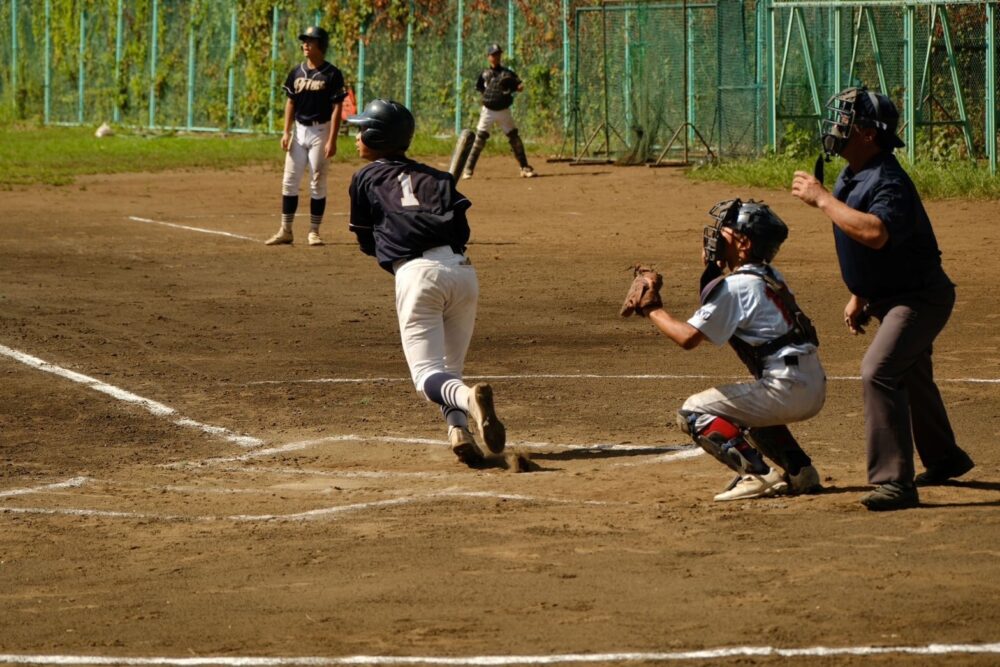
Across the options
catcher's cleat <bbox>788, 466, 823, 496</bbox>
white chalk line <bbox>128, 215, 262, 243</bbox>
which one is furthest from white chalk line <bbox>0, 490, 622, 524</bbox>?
white chalk line <bbox>128, 215, 262, 243</bbox>

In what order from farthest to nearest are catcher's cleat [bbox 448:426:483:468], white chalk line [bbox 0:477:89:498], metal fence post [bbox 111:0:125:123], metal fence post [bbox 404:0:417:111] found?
metal fence post [bbox 111:0:125:123], metal fence post [bbox 404:0:417:111], catcher's cleat [bbox 448:426:483:468], white chalk line [bbox 0:477:89:498]

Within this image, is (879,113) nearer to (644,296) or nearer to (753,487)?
(644,296)

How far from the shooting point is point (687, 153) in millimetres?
27984

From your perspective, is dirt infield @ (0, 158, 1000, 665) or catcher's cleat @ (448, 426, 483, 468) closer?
dirt infield @ (0, 158, 1000, 665)

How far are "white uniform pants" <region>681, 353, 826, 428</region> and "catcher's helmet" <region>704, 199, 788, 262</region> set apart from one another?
53 cm

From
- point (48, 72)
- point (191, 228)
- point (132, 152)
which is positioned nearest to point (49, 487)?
point (191, 228)

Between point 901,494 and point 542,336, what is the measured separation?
19.1ft

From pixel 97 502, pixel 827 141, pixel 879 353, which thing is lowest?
pixel 97 502

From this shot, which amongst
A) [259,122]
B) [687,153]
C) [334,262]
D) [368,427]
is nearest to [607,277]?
[334,262]

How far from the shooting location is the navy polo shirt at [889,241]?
7.09 meters

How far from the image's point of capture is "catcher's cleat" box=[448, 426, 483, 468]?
8352mm

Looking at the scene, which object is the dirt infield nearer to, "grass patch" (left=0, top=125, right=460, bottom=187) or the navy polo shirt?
the navy polo shirt

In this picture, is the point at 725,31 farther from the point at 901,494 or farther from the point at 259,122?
the point at 901,494

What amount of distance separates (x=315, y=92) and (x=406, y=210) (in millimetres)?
9316
